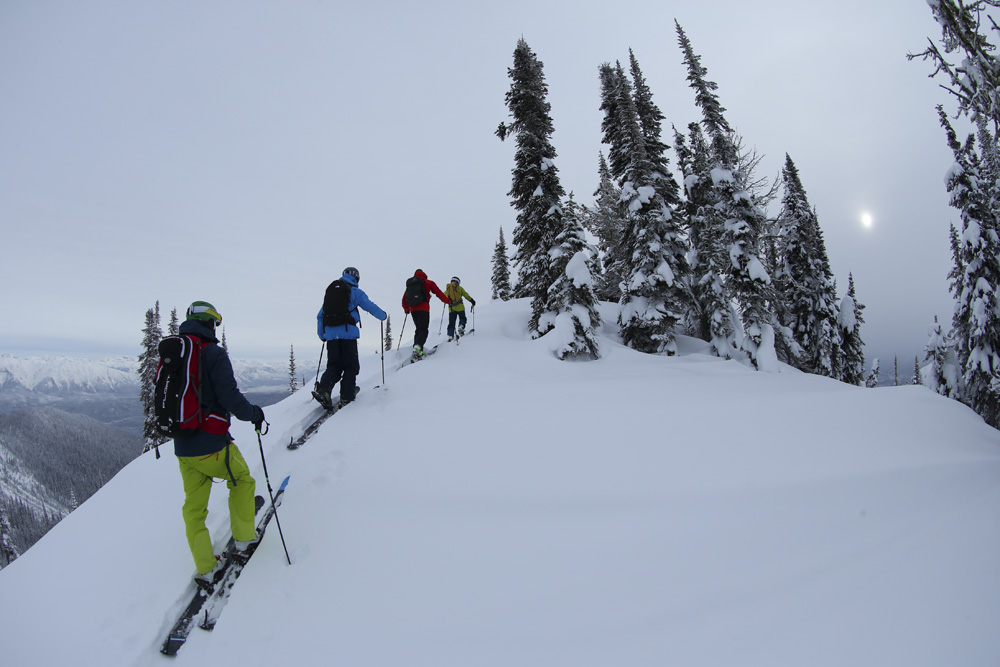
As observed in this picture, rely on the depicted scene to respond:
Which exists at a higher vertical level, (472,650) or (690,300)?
(690,300)

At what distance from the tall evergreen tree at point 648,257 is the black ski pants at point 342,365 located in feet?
39.1

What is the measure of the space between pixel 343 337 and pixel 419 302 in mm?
3354

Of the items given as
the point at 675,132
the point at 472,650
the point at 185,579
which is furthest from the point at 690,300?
the point at 185,579

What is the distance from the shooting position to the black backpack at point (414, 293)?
1081cm

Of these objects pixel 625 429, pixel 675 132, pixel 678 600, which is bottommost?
pixel 678 600

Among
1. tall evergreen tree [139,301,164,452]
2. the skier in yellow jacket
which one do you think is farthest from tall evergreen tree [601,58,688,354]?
tall evergreen tree [139,301,164,452]

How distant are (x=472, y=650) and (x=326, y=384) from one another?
5814 mm

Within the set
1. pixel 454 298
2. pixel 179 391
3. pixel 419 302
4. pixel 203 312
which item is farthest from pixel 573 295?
pixel 179 391

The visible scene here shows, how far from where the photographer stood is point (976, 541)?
378cm

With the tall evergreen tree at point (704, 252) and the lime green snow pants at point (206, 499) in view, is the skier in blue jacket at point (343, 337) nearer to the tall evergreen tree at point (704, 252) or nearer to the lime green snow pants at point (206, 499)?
the lime green snow pants at point (206, 499)

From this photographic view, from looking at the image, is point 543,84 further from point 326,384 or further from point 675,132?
point 326,384

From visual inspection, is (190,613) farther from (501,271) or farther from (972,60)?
(501,271)

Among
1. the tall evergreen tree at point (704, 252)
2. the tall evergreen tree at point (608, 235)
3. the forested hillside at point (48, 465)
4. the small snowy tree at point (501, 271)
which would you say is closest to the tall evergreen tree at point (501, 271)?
the small snowy tree at point (501, 271)

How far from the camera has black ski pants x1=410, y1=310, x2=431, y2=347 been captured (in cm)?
1094
